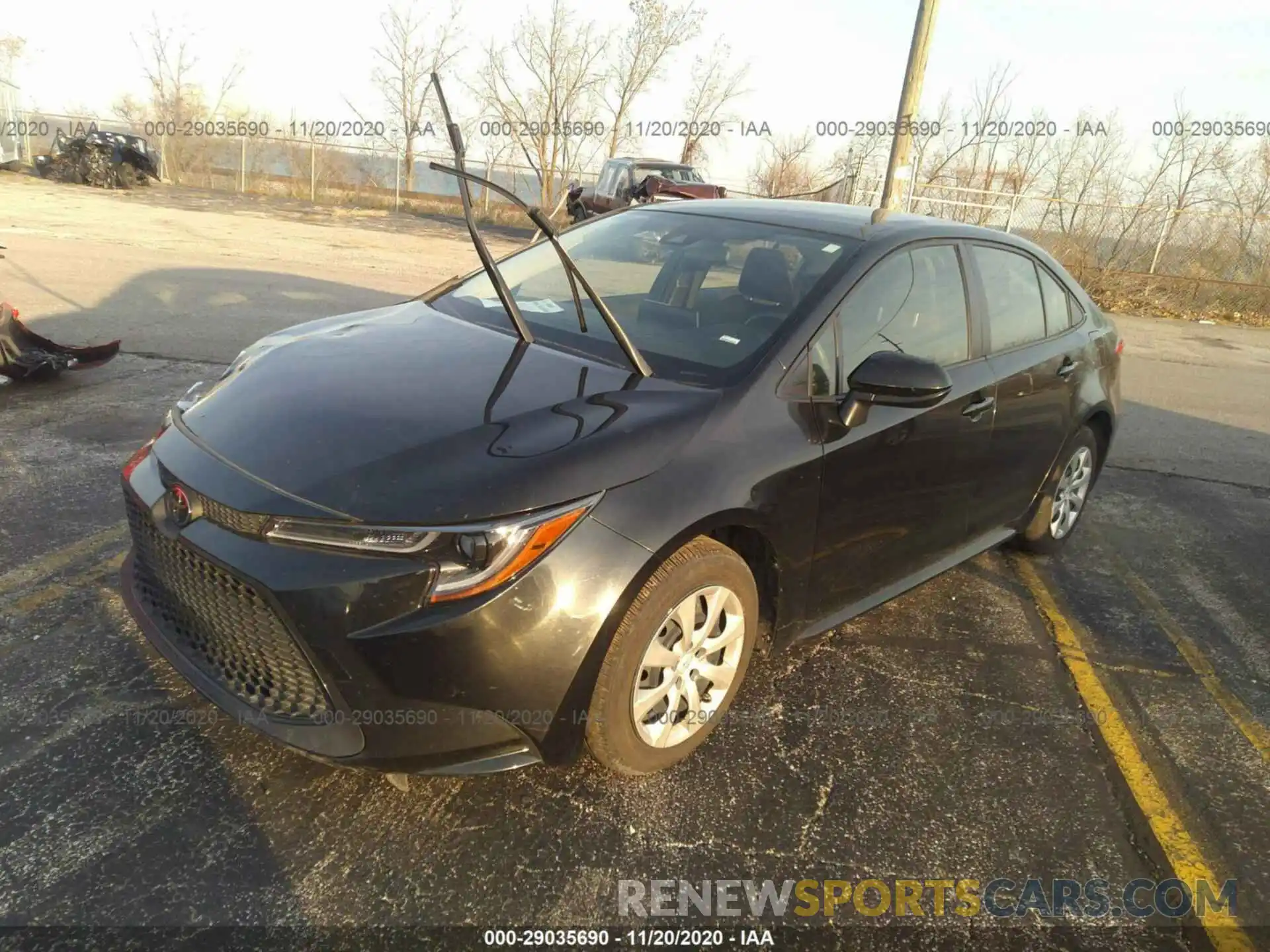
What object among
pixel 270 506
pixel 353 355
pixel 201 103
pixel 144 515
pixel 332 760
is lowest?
pixel 332 760

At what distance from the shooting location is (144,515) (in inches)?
101

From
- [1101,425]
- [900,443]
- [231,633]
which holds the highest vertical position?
[900,443]

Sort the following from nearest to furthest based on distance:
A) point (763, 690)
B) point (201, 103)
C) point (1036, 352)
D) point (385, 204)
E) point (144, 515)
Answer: point (144, 515) → point (763, 690) → point (1036, 352) → point (385, 204) → point (201, 103)

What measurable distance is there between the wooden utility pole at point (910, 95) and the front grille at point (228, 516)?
12334 mm

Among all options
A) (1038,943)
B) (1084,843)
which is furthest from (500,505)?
(1084,843)

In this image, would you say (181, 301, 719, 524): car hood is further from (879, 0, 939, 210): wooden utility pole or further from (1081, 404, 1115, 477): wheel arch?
(879, 0, 939, 210): wooden utility pole

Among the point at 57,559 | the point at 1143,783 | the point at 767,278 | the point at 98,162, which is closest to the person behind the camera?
the point at 1143,783

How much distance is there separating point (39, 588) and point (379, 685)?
81.5 inches

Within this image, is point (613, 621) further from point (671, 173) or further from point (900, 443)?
point (671, 173)

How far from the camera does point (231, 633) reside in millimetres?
2316

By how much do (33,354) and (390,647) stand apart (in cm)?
512

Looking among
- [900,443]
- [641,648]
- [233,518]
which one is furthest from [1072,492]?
[233,518]

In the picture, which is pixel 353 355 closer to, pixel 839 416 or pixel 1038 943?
pixel 839 416

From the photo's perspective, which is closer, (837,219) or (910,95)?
(837,219)
